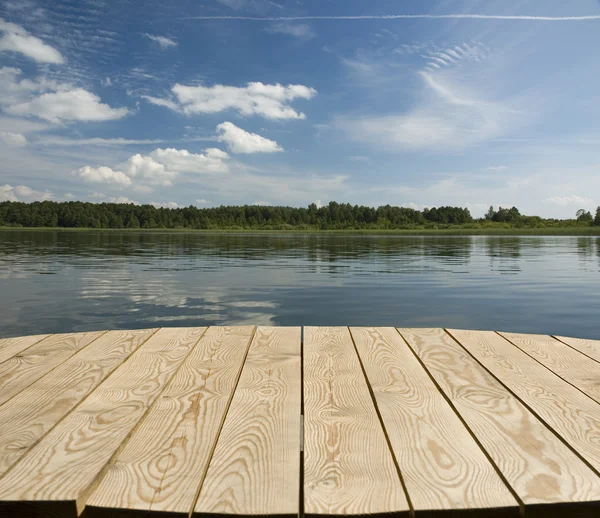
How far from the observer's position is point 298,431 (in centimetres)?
178

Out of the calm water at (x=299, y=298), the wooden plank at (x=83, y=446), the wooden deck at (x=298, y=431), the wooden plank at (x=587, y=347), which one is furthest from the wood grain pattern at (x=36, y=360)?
the calm water at (x=299, y=298)

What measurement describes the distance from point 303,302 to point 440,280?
4.70 meters

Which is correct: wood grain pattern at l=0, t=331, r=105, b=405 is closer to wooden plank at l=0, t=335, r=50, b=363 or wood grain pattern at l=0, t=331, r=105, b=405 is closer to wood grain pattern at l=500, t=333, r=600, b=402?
wooden plank at l=0, t=335, r=50, b=363

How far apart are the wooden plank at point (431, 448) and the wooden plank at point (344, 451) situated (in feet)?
0.17

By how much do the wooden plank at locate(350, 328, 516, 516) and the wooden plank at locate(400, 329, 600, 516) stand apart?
0.18ft

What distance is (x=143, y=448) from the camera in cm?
165

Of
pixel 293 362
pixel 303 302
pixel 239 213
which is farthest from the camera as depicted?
pixel 239 213

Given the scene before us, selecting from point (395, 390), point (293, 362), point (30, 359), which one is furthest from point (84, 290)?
point (395, 390)

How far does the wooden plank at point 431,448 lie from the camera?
1385 millimetres

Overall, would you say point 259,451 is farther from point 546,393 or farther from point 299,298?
point 299,298

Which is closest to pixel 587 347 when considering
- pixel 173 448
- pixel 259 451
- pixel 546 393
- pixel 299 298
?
pixel 546 393

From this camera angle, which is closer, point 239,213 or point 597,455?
point 597,455

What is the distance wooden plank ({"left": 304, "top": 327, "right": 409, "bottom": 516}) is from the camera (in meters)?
1.36

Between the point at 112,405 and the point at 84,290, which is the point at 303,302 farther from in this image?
the point at 112,405
